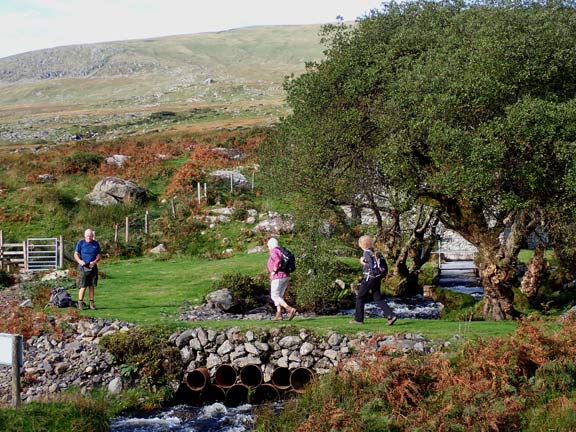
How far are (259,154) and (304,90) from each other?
40.1 ft

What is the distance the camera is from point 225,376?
19.0m

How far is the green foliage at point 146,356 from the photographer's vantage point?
60.8 ft

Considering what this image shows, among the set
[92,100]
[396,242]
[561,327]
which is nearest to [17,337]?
[561,327]

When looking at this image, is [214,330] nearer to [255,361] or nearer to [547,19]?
[255,361]

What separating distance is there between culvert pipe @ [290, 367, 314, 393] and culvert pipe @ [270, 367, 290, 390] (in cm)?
26

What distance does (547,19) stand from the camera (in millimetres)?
24609

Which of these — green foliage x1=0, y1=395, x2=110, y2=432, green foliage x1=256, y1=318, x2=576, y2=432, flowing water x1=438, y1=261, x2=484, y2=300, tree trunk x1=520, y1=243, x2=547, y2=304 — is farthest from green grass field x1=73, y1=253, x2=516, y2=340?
flowing water x1=438, y1=261, x2=484, y2=300

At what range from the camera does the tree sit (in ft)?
68.2

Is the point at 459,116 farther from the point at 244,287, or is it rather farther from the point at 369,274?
the point at 244,287

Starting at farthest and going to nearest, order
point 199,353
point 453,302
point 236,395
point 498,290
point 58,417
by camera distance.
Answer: point 453,302 → point 498,290 → point 199,353 → point 236,395 → point 58,417

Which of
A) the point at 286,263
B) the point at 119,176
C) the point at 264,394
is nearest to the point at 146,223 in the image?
the point at 119,176

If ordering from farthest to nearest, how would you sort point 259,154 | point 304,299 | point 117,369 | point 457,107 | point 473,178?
1. point 259,154
2. point 304,299
3. point 457,107
4. point 473,178
5. point 117,369

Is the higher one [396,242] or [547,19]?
[547,19]

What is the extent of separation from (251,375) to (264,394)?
0.72 metres
